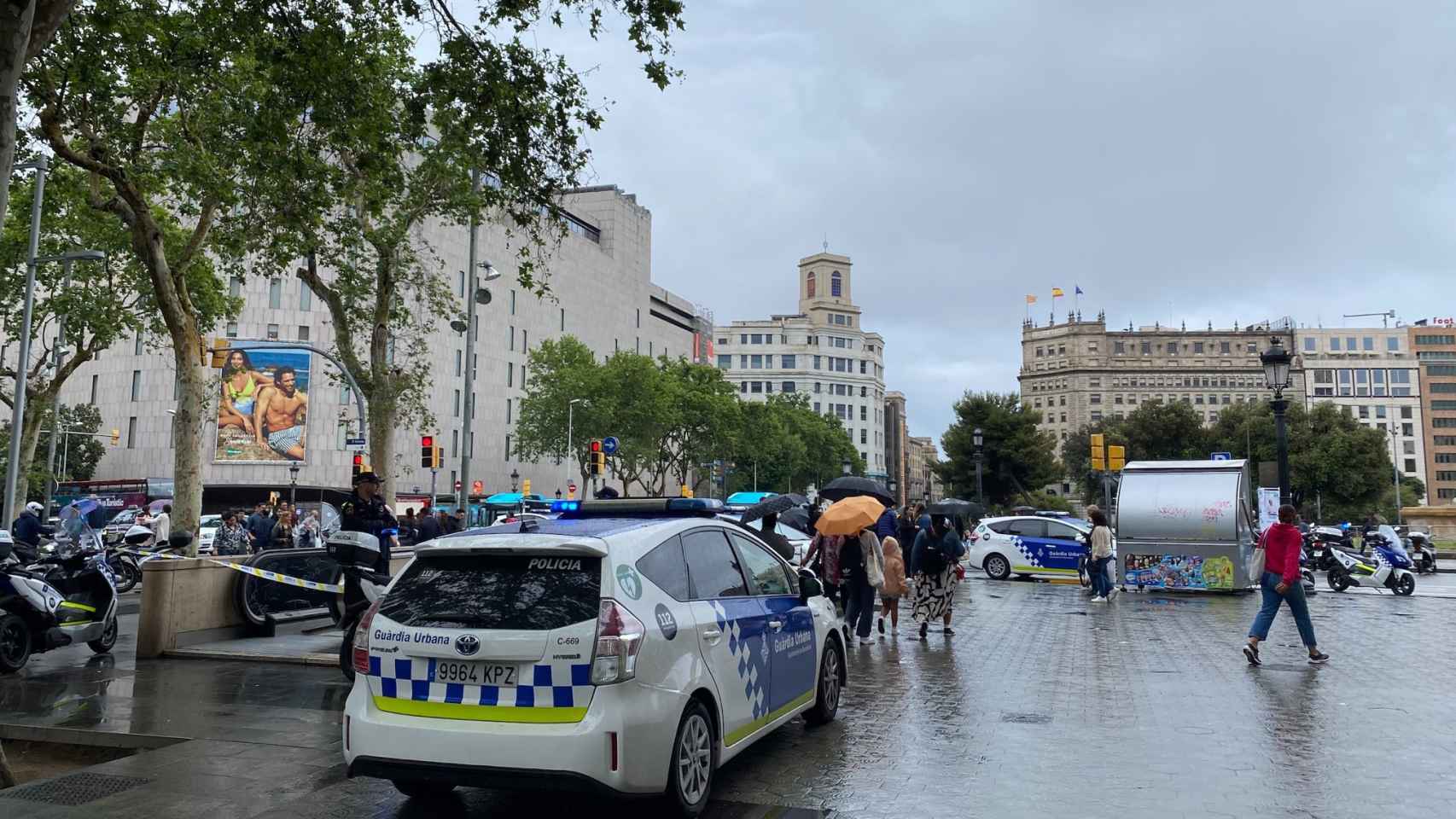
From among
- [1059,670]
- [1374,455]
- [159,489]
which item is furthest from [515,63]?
[1374,455]

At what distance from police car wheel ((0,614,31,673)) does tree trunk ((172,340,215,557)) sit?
738cm

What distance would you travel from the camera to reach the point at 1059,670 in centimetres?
1055

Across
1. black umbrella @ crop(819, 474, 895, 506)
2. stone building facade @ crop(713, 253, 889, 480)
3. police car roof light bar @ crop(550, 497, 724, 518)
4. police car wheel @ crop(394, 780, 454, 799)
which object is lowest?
police car wheel @ crop(394, 780, 454, 799)

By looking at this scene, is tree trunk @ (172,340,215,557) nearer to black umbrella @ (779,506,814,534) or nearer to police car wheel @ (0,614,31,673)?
police car wheel @ (0,614,31,673)

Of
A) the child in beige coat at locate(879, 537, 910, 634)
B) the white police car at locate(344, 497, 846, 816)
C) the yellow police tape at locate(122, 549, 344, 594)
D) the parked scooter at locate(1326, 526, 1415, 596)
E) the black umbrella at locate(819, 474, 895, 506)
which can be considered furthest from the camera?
the parked scooter at locate(1326, 526, 1415, 596)

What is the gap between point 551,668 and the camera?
4887 mm

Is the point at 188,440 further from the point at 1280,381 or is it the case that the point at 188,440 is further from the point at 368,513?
the point at 1280,381

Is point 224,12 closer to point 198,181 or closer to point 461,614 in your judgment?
point 198,181

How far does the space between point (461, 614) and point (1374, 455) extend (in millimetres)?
62230

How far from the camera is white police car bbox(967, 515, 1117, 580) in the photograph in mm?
24406

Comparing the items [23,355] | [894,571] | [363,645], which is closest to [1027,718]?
[363,645]

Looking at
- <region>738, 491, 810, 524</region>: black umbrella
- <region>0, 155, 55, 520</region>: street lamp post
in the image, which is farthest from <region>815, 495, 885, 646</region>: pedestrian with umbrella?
<region>0, 155, 55, 520</region>: street lamp post

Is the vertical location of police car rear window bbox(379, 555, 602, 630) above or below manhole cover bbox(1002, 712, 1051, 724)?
above

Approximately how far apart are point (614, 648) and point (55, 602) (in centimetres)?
821
